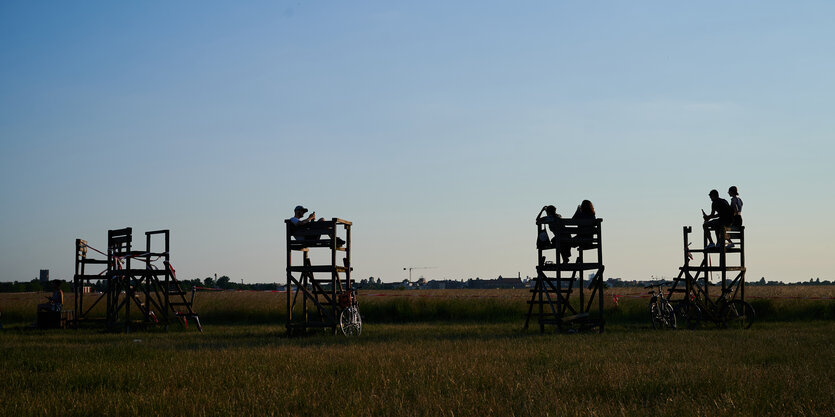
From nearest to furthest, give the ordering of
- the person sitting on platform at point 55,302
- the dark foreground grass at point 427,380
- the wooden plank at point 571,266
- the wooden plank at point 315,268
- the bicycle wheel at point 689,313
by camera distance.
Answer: the dark foreground grass at point 427,380 → the wooden plank at point 315,268 → the wooden plank at point 571,266 → the bicycle wheel at point 689,313 → the person sitting on platform at point 55,302

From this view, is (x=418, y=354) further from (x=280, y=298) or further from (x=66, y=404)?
(x=280, y=298)

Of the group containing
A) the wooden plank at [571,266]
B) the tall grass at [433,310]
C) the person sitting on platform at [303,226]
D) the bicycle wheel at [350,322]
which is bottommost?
the tall grass at [433,310]

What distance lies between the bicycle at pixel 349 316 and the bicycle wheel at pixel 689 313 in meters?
10.4

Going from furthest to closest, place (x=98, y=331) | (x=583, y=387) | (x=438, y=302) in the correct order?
(x=438, y=302) → (x=98, y=331) → (x=583, y=387)

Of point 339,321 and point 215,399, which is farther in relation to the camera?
point 339,321

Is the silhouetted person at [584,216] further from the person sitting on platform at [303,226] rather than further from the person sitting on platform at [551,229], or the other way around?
the person sitting on platform at [303,226]

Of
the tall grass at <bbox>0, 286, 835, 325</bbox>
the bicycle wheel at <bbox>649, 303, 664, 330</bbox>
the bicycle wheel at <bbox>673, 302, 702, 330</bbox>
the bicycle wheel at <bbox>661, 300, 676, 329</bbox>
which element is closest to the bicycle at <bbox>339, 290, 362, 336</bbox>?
the bicycle wheel at <bbox>649, 303, 664, 330</bbox>

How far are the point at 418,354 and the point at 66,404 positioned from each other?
665 centimetres

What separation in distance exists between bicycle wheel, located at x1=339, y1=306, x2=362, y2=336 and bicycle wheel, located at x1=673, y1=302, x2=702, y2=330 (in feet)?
34.1

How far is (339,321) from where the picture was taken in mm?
21766

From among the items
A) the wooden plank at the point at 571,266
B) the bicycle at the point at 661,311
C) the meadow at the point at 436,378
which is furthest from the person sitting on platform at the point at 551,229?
the meadow at the point at 436,378

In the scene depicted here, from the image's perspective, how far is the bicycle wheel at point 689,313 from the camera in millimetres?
24812

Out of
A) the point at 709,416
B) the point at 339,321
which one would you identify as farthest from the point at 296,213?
the point at 709,416

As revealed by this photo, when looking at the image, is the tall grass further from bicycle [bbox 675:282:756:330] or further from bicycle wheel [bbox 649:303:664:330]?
bicycle wheel [bbox 649:303:664:330]
